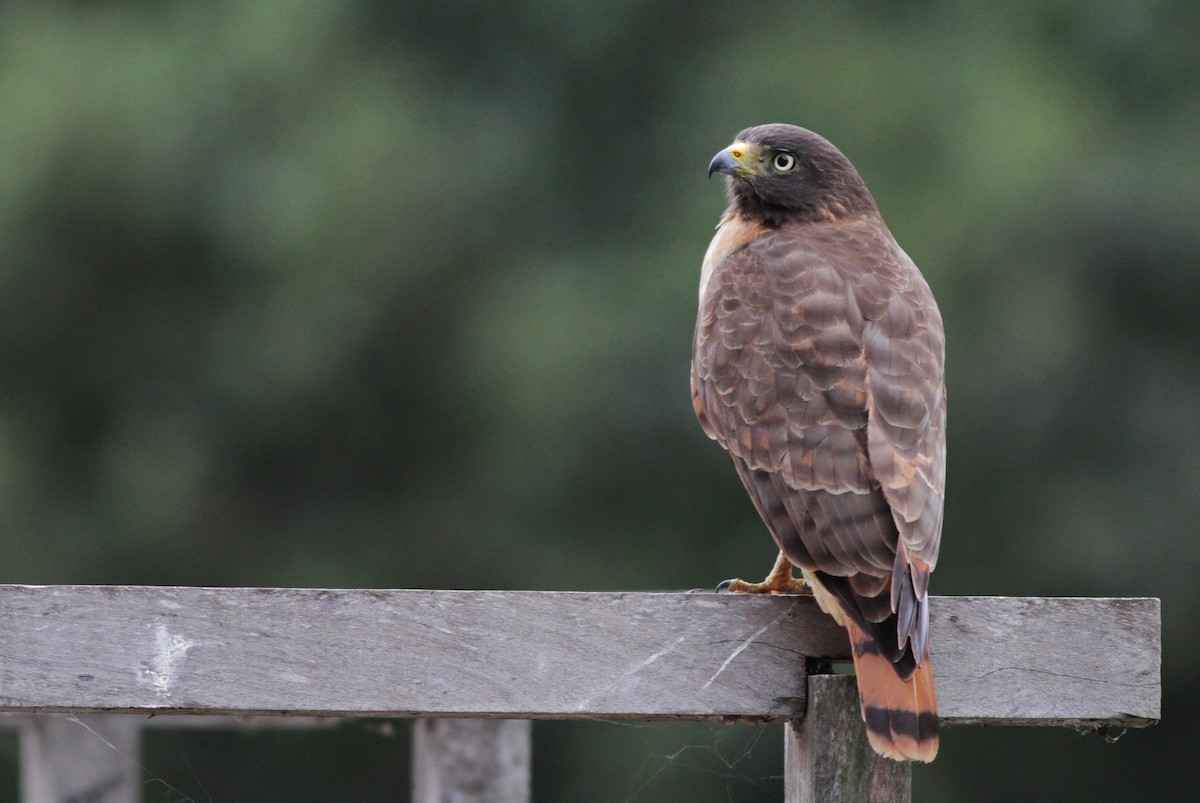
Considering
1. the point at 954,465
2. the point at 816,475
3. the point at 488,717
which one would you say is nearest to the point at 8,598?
the point at 488,717

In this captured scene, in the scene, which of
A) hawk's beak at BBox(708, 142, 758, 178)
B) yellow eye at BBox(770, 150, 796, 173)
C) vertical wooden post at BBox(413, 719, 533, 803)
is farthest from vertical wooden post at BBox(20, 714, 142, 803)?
yellow eye at BBox(770, 150, 796, 173)

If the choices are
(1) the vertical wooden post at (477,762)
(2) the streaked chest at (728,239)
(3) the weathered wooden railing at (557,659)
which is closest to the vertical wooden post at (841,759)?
(3) the weathered wooden railing at (557,659)

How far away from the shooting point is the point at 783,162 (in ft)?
13.6

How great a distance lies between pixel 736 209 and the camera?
4.09 m

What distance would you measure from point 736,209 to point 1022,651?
182 centimetres

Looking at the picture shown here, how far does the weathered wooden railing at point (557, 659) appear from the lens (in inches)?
91.0

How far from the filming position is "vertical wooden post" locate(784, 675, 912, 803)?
7.88 feet

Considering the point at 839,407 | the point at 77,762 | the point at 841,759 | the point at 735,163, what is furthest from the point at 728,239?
the point at 77,762

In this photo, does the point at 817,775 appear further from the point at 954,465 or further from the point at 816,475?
the point at 954,465

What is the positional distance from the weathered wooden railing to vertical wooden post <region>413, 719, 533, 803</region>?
1015 millimetres

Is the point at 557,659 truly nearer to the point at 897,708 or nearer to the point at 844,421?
the point at 897,708

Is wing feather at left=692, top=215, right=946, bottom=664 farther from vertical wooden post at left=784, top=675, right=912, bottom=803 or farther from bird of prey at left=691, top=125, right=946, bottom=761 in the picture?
vertical wooden post at left=784, top=675, right=912, bottom=803

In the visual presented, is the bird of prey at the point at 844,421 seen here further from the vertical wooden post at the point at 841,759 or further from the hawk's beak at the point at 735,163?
the hawk's beak at the point at 735,163

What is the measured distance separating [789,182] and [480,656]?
79.6 inches
